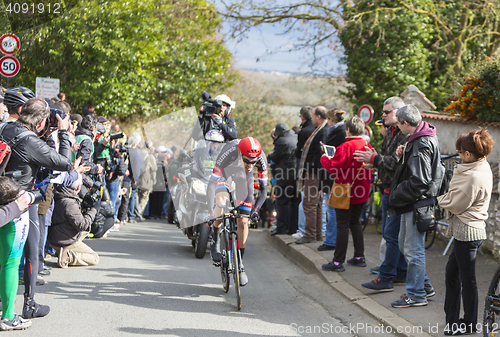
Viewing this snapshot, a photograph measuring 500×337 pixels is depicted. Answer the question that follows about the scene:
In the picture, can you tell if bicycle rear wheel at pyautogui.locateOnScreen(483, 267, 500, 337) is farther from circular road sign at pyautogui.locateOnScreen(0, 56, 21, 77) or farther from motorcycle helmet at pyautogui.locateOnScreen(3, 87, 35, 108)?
circular road sign at pyautogui.locateOnScreen(0, 56, 21, 77)

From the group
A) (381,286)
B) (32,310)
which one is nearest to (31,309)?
(32,310)

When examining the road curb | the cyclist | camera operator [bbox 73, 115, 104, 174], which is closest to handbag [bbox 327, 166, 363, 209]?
the road curb

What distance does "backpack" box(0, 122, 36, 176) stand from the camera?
14.0ft

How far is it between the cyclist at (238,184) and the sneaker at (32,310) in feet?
6.65

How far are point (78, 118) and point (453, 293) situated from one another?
6088 millimetres

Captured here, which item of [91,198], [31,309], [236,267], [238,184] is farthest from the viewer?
[91,198]

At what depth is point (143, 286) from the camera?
6379 millimetres

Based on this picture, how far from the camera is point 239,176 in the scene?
247 inches

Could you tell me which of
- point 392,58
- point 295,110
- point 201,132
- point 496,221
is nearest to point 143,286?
point 201,132

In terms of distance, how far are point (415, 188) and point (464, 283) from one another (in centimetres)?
114

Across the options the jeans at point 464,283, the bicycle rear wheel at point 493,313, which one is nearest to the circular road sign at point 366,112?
the jeans at point 464,283

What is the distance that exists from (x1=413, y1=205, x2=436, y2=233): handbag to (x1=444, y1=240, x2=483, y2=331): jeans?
0.65m

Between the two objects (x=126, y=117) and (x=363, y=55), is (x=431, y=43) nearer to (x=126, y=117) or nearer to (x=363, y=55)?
(x=363, y=55)

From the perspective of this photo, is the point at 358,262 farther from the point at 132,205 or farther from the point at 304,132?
the point at 132,205
